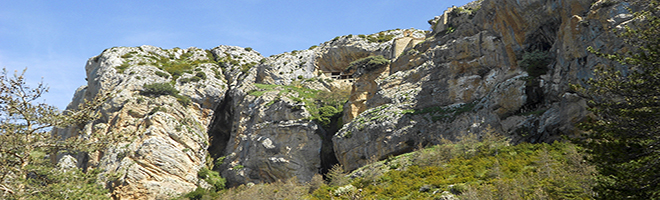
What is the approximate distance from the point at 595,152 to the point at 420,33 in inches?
2589

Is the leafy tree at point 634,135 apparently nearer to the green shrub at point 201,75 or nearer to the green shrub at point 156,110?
the green shrub at point 156,110

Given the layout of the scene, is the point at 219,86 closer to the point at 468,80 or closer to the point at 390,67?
the point at 390,67

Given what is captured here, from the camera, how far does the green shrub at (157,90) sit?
64438 mm

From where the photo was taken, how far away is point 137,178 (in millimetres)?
50406

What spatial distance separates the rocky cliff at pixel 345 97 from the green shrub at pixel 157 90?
5.6 inches

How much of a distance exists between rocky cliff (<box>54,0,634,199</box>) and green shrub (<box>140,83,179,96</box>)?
0.14m

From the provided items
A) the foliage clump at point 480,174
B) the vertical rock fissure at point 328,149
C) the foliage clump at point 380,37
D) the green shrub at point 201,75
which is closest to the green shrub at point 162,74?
the green shrub at point 201,75

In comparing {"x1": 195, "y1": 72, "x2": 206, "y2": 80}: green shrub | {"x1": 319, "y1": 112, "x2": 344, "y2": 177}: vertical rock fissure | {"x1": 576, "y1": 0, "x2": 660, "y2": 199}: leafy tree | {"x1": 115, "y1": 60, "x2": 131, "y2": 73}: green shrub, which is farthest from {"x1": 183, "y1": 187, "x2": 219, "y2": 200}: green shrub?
{"x1": 576, "y1": 0, "x2": 660, "y2": 199}: leafy tree

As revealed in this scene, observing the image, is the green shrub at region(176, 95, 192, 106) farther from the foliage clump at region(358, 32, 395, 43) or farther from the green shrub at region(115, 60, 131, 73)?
the foliage clump at region(358, 32, 395, 43)

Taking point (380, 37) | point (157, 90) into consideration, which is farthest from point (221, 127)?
point (380, 37)

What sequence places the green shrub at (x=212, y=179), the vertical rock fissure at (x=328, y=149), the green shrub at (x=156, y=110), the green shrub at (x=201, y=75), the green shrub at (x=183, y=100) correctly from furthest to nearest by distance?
1. the green shrub at (x=201, y=75)
2. the green shrub at (x=183, y=100)
3. the green shrub at (x=156, y=110)
4. the green shrub at (x=212, y=179)
5. the vertical rock fissure at (x=328, y=149)

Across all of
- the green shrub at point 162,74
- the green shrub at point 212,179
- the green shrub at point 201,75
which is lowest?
the green shrub at point 212,179

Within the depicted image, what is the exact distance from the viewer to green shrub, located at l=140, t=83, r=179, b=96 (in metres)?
64.4

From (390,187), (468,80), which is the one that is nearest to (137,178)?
(390,187)
